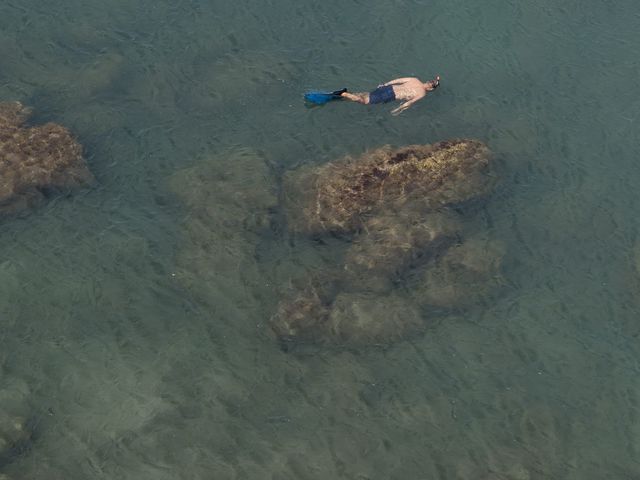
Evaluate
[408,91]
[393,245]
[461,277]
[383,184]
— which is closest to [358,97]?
[408,91]

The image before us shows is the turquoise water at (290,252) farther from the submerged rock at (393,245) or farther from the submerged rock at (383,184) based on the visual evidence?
the submerged rock at (393,245)

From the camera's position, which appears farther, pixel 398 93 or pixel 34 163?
pixel 398 93

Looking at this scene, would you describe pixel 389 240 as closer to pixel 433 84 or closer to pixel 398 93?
pixel 398 93

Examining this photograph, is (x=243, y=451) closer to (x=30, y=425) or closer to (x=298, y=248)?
(x=30, y=425)

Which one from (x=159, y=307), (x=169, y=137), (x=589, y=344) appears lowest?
(x=589, y=344)

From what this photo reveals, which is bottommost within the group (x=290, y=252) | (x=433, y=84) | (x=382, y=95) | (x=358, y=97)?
(x=290, y=252)

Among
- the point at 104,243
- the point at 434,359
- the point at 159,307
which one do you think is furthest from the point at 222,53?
the point at 434,359
